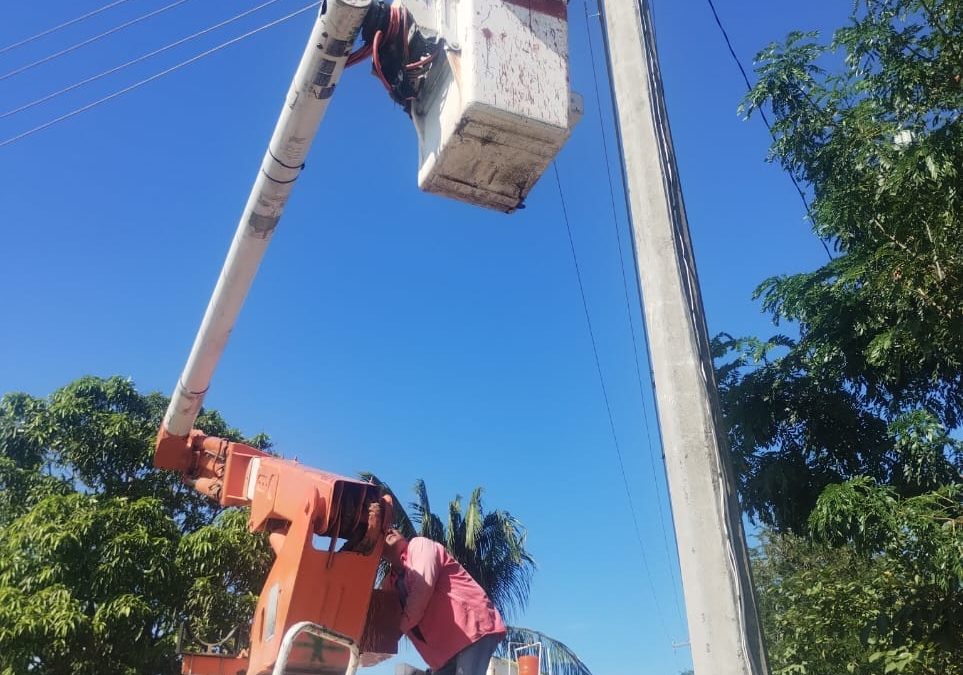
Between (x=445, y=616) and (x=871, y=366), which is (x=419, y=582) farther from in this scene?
(x=871, y=366)

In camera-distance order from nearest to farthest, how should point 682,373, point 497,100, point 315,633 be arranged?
point 497,100
point 315,633
point 682,373

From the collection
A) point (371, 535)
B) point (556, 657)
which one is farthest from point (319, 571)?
point (556, 657)

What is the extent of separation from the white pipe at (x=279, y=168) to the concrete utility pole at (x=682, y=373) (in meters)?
1.24

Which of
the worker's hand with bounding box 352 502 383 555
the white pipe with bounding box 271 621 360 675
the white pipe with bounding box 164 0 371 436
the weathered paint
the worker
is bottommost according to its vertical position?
the white pipe with bounding box 271 621 360 675

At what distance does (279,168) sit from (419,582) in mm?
2329

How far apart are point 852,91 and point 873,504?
165 inches

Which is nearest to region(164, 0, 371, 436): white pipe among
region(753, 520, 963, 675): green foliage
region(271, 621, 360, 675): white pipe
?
region(271, 621, 360, 675): white pipe

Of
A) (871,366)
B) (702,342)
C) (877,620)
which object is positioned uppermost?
(871,366)

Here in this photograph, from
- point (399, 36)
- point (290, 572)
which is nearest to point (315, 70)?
point (399, 36)

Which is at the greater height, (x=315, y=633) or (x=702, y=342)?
(x=702, y=342)

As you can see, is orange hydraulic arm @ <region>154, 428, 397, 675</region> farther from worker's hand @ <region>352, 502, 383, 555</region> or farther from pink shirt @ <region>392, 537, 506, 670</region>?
pink shirt @ <region>392, 537, 506, 670</region>

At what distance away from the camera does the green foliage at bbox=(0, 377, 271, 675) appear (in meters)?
9.03

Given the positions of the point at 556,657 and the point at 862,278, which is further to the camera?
the point at 556,657

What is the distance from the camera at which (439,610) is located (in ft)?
13.1
